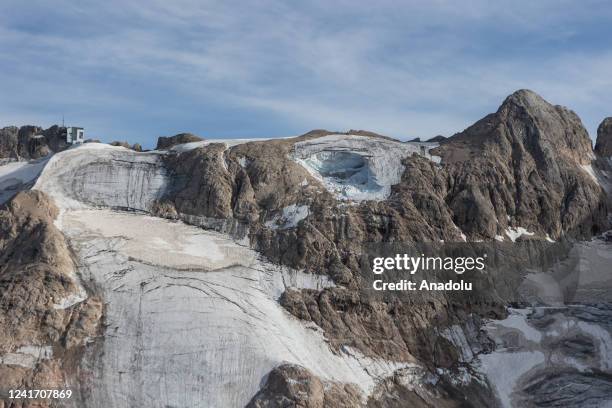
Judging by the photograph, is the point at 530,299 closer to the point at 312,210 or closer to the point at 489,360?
the point at 489,360

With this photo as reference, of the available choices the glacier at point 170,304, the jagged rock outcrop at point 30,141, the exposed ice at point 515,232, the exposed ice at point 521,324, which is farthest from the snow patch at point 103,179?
the exposed ice at point 521,324

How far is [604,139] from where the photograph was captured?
2901 inches

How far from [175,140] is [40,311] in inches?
866

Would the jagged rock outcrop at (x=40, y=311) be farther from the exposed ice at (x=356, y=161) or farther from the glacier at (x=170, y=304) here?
the exposed ice at (x=356, y=161)

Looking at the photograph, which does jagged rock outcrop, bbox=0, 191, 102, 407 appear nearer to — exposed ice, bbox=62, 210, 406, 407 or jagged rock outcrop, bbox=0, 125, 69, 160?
exposed ice, bbox=62, 210, 406, 407

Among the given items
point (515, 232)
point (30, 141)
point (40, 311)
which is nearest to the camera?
point (40, 311)

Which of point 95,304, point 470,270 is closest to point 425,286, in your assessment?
point 470,270

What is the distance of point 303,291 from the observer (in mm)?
55250

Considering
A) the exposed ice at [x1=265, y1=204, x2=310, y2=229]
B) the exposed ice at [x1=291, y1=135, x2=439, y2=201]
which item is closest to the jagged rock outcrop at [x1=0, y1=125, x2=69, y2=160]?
the exposed ice at [x1=291, y1=135, x2=439, y2=201]

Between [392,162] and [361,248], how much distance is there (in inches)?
322

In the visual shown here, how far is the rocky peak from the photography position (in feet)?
241

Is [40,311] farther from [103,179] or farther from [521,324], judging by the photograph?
[521,324]

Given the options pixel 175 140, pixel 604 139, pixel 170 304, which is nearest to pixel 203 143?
pixel 175 140

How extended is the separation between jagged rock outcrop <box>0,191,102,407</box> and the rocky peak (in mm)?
40747
